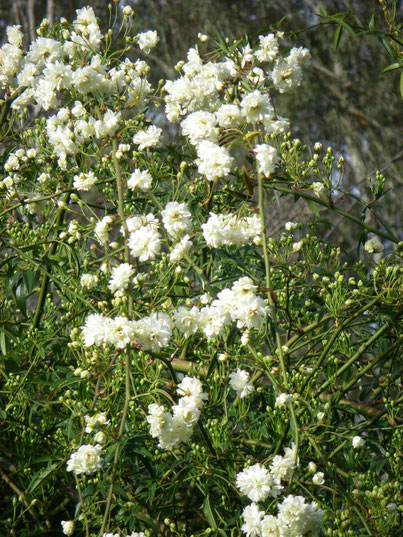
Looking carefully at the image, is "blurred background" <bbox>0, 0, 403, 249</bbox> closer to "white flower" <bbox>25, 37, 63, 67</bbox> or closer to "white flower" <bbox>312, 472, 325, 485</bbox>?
"white flower" <bbox>25, 37, 63, 67</bbox>

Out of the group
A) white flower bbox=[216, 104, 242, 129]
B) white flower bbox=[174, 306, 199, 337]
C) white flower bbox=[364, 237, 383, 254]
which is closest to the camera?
white flower bbox=[174, 306, 199, 337]

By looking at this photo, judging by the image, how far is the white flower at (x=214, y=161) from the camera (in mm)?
1329

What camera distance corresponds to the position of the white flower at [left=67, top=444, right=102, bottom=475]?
3.97 feet

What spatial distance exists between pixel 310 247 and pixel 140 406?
21.8 inches

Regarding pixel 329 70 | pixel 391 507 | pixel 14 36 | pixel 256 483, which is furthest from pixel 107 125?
pixel 329 70

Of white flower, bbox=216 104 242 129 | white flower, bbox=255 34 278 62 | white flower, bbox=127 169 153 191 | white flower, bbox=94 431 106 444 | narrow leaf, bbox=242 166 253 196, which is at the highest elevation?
white flower, bbox=255 34 278 62

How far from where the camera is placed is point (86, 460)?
121 centimetres

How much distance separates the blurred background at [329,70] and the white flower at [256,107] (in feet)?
13.8

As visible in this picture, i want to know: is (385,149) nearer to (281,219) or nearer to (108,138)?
(281,219)

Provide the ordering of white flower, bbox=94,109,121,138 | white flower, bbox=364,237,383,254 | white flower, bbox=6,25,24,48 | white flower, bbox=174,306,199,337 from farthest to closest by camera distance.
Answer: white flower, bbox=6,25,24,48 → white flower, bbox=364,237,383,254 → white flower, bbox=94,109,121,138 → white flower, bbox=174,306,199,337

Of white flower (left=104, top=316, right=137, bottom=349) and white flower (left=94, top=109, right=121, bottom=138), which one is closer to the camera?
white flower (left=104, top=316, right=137, bottom=349)

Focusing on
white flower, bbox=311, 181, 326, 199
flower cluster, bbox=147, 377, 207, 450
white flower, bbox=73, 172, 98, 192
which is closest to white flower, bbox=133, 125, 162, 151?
white flower, bbox=73, 172, 98, 192

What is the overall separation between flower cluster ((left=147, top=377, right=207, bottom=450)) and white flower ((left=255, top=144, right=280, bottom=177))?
39 centimetres

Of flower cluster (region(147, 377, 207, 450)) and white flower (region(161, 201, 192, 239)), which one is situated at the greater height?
white flower (region(161, 201, 192, 239))
